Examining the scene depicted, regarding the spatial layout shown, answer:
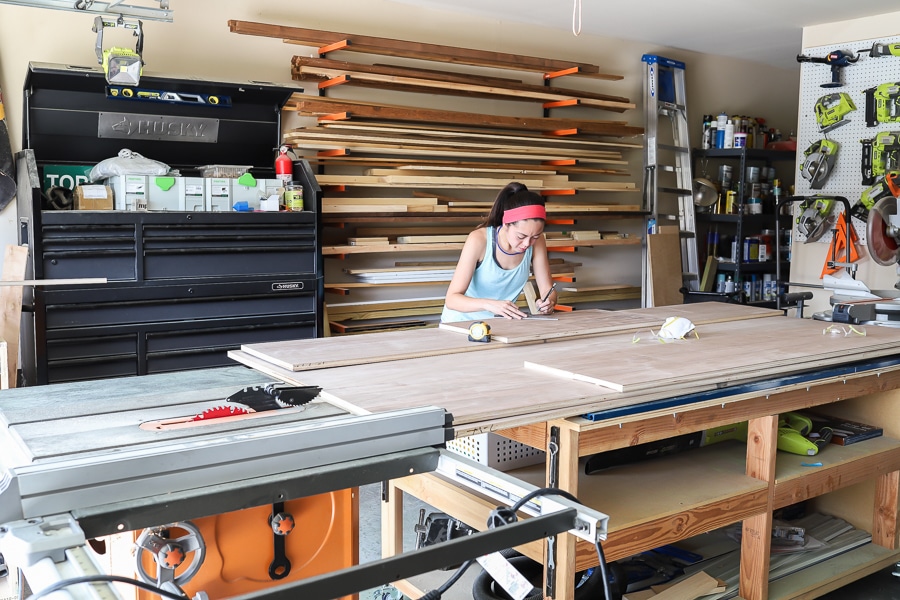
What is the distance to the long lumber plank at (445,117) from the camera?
14.8ft

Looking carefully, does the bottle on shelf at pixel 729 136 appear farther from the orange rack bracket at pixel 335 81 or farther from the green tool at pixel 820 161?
the orange rack bracket at pixel 335 81

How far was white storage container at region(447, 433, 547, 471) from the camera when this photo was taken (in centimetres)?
252

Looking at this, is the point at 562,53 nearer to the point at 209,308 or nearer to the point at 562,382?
the point at 209,308

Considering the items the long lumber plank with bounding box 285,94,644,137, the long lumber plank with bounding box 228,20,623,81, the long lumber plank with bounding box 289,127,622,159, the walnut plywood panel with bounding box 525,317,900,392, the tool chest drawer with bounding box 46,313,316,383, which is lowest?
the tool chest drawer with bounding box 46,313,316,383

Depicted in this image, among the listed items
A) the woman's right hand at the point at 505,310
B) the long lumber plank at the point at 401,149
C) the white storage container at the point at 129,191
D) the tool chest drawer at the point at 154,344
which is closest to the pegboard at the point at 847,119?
the long lumber plank at the point at 401,149

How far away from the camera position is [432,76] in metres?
5.04

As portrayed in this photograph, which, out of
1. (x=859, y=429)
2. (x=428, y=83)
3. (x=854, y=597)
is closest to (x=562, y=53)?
(x=428, y=83)

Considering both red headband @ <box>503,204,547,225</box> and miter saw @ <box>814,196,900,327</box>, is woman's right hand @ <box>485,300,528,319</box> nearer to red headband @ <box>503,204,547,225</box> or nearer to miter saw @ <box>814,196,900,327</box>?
red headband @ <box>503,204,547,225</box>

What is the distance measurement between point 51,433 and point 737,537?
2484mm

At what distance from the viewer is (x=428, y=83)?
16.4ft

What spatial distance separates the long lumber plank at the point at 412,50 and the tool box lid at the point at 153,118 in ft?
1.55

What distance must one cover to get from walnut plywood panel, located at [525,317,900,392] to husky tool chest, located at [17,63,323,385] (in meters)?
1.86

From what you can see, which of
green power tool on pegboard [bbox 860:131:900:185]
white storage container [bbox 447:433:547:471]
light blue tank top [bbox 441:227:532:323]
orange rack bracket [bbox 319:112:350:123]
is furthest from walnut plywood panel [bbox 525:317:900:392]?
green power tool on pegboard [bbox 860:131:900:185]

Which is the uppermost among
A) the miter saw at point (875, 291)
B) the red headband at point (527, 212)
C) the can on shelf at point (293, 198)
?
the can on shelf at point (293, 198)
